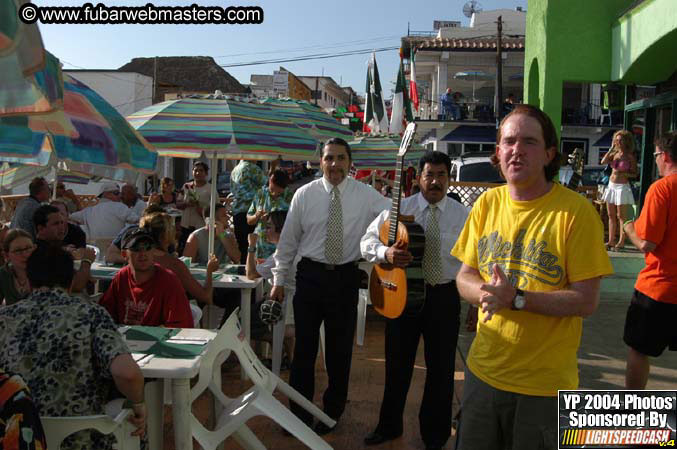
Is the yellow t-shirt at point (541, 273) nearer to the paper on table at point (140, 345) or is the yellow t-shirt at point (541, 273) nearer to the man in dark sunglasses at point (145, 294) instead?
the paper on table at point (140, 345)

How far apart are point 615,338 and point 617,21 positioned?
4.22 m

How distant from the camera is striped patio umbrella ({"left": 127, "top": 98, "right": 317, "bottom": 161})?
231 inches

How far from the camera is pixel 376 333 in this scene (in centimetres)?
795

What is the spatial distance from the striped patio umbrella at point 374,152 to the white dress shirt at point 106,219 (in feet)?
20.8

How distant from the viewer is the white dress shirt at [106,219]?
29.2 feet

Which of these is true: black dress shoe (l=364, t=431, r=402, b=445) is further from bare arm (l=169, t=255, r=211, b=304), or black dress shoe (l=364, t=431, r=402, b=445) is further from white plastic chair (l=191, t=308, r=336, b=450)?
bare arm (l=169, t=255, r=211, b=304)

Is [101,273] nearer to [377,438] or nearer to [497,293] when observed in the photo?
[377,438]

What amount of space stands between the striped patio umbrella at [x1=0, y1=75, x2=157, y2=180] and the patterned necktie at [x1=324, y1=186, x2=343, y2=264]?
1.46m

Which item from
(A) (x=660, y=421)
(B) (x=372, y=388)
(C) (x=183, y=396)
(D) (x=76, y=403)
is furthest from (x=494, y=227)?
(B) (x=372, y=388)

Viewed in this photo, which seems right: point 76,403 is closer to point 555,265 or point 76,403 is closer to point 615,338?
point 555,265

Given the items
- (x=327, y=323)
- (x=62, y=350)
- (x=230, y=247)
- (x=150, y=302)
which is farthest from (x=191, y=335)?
(x=230, y=247)

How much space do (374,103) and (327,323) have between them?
1157 cm

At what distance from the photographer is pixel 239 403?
12.8 feet

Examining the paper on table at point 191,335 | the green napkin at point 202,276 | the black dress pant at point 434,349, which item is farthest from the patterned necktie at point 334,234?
the green napkin at point 202,276
